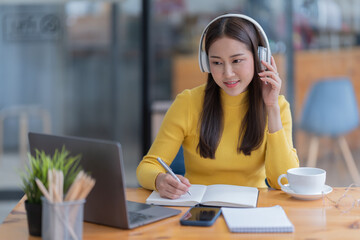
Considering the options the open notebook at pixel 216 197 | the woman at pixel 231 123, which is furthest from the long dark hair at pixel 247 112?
the open notebook at pixel 216 197

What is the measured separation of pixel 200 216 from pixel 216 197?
0.16 metres

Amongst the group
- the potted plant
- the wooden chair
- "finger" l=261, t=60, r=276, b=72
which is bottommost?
the wooden chair

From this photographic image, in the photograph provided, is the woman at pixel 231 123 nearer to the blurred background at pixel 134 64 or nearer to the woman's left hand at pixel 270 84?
the woman's left hand at pixel 270 84

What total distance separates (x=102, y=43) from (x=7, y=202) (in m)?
1.32

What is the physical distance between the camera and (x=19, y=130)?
3.87 meters

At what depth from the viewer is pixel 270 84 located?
6.10 feet

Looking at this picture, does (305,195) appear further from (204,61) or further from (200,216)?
(204,61)

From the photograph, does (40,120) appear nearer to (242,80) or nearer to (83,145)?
(242,80)

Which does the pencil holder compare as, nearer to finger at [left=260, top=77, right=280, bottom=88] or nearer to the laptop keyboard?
the laptop keyboard

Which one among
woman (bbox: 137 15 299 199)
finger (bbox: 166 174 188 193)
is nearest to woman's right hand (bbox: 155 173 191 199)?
finger (bbox: 166 174 188 193)

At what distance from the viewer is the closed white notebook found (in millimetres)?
1258

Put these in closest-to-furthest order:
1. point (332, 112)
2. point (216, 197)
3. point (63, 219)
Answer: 1. point (63, 219)
2. point (216, 197)
3. point (332, 112)

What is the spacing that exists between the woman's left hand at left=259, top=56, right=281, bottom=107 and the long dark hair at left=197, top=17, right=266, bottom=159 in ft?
0.12

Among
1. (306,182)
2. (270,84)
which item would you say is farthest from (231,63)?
(306,182)
